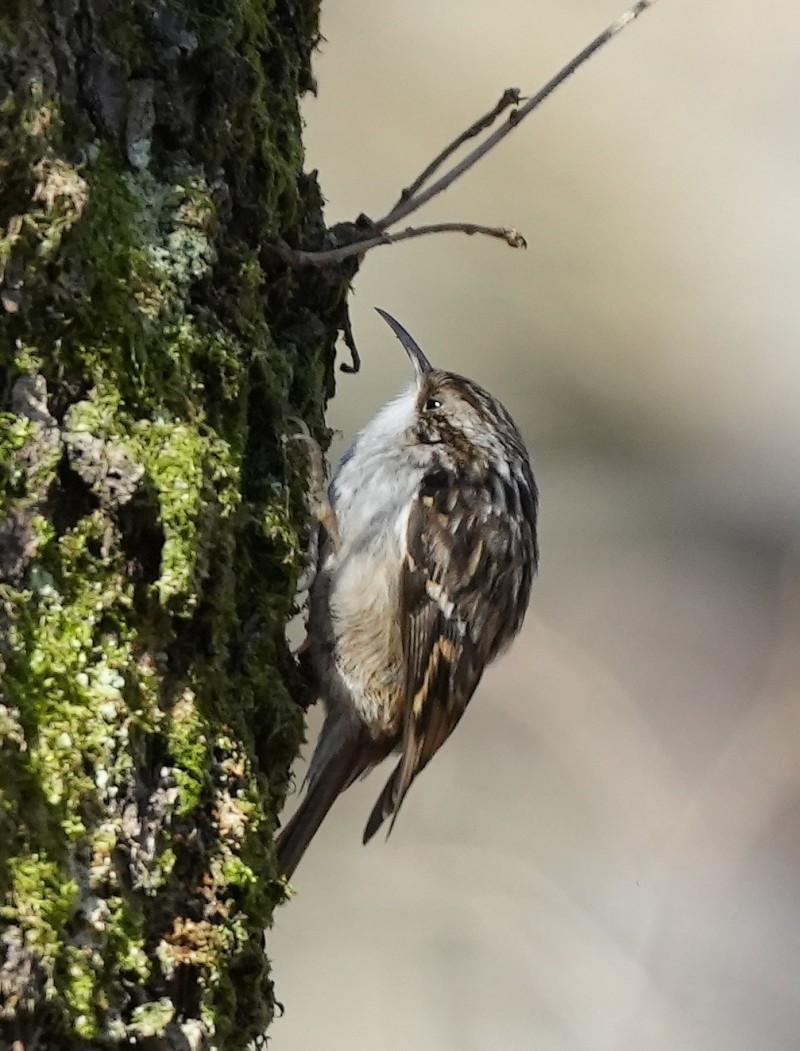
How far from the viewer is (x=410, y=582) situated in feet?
8.43

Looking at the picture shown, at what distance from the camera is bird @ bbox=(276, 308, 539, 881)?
2516 mm

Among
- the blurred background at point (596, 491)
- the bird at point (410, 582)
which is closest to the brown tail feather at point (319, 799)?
the bird at point (410, 582)

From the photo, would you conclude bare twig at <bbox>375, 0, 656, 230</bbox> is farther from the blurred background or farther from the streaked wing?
the blurred background

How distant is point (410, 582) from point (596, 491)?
306 centimetres

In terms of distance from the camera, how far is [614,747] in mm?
5219

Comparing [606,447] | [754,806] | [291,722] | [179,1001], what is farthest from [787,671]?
[179,1001]

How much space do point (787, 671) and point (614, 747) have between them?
74 cm

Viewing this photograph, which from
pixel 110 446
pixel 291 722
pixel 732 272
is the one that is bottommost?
pixel 291 722

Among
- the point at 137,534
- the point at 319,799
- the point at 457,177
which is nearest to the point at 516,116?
the point at 457,177

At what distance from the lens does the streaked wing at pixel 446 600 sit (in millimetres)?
2562

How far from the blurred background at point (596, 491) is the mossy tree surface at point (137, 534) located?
328cm

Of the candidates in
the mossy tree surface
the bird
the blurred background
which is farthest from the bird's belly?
the blurred background

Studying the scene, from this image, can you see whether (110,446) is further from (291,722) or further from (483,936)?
(483,936)

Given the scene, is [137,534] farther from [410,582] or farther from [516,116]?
[410,582]
